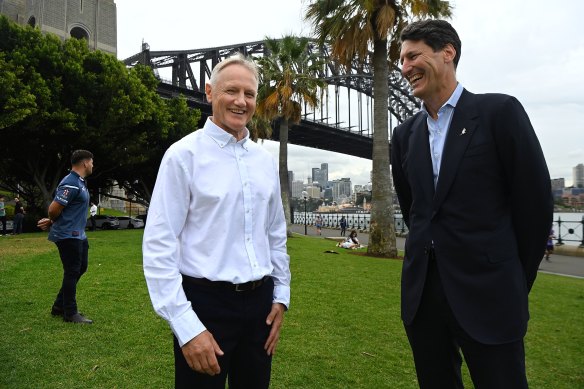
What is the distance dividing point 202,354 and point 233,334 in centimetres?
16

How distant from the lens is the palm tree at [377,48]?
12.0m

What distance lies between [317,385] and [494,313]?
203 centimetres

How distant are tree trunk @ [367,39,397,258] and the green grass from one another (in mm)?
4751

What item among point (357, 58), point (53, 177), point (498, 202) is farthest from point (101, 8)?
point (498, 202)

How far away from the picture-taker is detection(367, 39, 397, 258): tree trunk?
12148mm

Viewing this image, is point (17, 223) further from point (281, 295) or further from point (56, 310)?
point (281, 295)

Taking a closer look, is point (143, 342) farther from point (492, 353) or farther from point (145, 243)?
point (492, 353)

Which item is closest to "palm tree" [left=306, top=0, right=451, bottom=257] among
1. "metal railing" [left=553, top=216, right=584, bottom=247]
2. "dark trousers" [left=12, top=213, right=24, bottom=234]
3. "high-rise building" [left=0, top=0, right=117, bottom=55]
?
"metal railing" [left=553, top=216, right=584, bottom=247]

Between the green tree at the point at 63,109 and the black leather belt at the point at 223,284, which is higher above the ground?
the green tree at the point at 63,109

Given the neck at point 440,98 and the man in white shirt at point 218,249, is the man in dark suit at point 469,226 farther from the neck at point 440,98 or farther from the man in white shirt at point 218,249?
the man in white shirt at point 218,249

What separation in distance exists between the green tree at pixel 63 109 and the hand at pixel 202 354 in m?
17.4

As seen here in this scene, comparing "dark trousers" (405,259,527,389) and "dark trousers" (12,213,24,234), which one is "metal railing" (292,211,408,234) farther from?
"dark trousers" (405,259,527,389)

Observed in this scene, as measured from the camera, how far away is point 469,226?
1626 millimetres

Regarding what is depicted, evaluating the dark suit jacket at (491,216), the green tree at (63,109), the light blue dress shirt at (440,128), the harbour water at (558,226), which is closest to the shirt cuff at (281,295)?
the dark suit jacket at (491,216)
